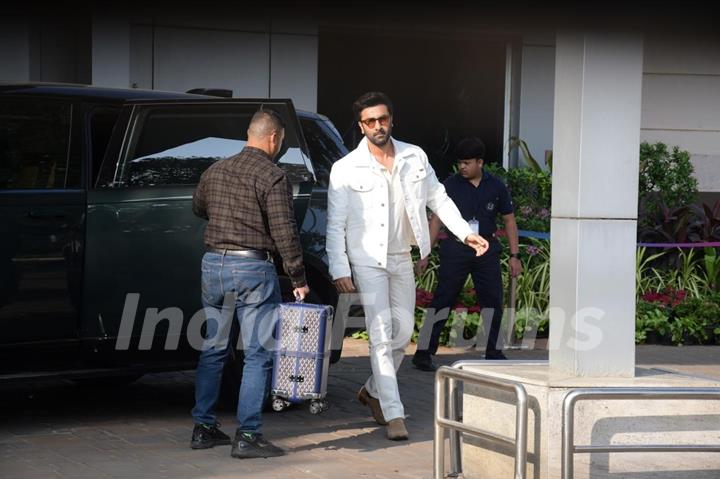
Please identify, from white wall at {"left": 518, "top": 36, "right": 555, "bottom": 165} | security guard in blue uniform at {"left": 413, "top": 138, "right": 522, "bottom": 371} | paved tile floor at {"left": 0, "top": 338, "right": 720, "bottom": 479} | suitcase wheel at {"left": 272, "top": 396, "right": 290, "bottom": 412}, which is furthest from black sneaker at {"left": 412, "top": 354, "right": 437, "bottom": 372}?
white wall at {"left": 518, "top": 36, "right": 555, "bottom": 165}

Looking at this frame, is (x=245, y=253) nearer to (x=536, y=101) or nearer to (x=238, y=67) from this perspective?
(x=238, y=67)

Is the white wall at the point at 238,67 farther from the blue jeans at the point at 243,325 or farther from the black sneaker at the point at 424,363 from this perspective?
the blue jeans at the point at 243,325

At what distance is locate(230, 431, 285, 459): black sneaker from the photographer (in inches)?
250

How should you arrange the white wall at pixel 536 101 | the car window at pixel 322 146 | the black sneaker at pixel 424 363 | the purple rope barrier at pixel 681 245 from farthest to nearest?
the white wall at pixel 536 101, the purple rope barrier at pixel 681 245, the black sneaker at pixel 424 363, the car window at pixel 322 146

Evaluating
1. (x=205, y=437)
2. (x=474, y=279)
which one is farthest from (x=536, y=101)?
(x=205, y=437)

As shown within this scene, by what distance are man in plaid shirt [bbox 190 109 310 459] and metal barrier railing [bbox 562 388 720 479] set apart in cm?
202

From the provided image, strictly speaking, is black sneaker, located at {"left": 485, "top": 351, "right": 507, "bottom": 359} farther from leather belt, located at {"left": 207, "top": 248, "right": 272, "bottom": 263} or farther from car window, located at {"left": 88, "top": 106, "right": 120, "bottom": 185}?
car window, located at {"left": 88, "top": 106, "right": 120, "bottom": 185}

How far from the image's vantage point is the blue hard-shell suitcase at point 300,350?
6.39 metres

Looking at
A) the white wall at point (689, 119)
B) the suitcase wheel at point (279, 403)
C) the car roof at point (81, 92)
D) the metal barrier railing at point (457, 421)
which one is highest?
the white wall at point (689, 119)

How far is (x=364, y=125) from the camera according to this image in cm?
712

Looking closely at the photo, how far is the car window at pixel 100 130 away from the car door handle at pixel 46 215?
0.38 meters

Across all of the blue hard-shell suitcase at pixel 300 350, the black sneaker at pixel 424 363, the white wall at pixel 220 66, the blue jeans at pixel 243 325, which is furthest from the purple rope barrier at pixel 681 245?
the blue jeans at pixel 243 325

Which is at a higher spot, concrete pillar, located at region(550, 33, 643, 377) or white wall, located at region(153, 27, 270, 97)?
white wall, located at region(153, 27, 270, 97)

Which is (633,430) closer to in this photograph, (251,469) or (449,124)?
(251,469)
